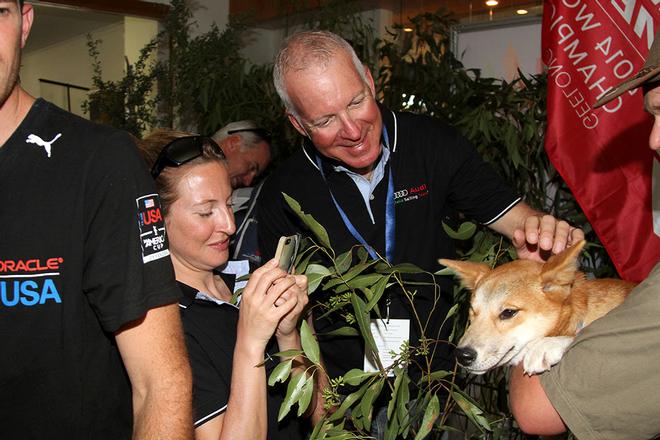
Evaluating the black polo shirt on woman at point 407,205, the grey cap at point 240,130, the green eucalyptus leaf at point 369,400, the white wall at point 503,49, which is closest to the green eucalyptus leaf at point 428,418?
the green eucalyptus leaf at point 369,400

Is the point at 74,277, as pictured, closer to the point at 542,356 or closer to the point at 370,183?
the point at 542,356

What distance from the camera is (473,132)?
4062 millimetres

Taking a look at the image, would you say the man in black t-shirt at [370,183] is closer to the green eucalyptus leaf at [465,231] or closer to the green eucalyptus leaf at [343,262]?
the green eucalyptus leaf at [465,231]

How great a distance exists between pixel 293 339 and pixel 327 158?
87 cm

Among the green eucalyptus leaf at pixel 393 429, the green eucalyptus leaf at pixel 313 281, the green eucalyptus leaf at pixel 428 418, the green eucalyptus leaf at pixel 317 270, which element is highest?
the green eucalyptus leaf at pixel 317 270

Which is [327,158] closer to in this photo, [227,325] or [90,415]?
[227,325]

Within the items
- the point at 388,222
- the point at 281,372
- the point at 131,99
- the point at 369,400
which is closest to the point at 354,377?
the point at 369,400

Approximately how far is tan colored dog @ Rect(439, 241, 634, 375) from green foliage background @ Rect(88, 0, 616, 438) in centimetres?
16

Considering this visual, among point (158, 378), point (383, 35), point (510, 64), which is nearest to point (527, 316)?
point (158, 378)

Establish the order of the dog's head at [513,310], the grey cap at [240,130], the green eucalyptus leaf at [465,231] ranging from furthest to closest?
the grey cap at [240,130] → the green eucalyptus leaf at [465,231] → the dog's head at [513,310]

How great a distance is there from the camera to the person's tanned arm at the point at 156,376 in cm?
137

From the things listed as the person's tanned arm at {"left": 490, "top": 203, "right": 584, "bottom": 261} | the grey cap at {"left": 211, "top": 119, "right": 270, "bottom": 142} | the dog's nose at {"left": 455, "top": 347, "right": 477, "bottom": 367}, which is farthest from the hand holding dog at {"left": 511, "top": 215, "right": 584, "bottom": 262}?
the grey cap at {"left": 211, "top": 119, "right": 270, "bottom": 142}

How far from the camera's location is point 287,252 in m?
1.84

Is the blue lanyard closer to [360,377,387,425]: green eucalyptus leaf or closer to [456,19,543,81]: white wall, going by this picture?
[360,377,387,425]: green eucalyptus leaf
